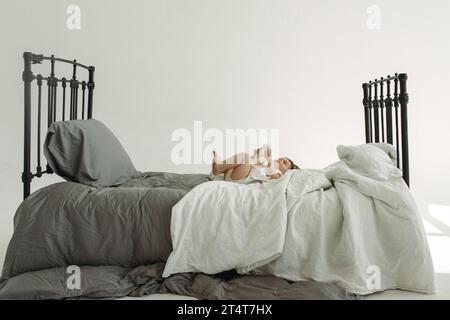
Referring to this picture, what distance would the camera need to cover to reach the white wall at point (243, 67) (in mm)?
3945

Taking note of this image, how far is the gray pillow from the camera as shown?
2.05 m

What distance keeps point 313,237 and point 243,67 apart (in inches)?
105

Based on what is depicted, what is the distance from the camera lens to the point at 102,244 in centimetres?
187

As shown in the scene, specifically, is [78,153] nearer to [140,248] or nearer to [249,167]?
[140,248]

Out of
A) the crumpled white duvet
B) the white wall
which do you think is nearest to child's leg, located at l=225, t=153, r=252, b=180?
the crumpled white duvet

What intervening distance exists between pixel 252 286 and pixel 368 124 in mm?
1802

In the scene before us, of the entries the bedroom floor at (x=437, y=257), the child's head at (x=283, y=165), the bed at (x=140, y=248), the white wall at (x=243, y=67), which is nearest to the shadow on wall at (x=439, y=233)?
the bedroom floor at (x=437, y=257)

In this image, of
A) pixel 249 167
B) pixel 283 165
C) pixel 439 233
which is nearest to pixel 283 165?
pixel 283 165

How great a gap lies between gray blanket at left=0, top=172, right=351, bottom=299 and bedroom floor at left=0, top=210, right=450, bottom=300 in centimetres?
→ 9

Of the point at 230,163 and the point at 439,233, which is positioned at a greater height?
the point at 230,163

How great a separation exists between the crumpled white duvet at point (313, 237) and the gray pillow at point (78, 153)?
0.53 metres

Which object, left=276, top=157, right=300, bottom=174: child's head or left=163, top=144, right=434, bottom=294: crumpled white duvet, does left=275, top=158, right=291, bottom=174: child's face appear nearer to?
left=276, top=157, right=300, bottom=174: child's head

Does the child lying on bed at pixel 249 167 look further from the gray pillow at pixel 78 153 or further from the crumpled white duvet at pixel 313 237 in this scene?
the gray pillow at pixel 78 153
